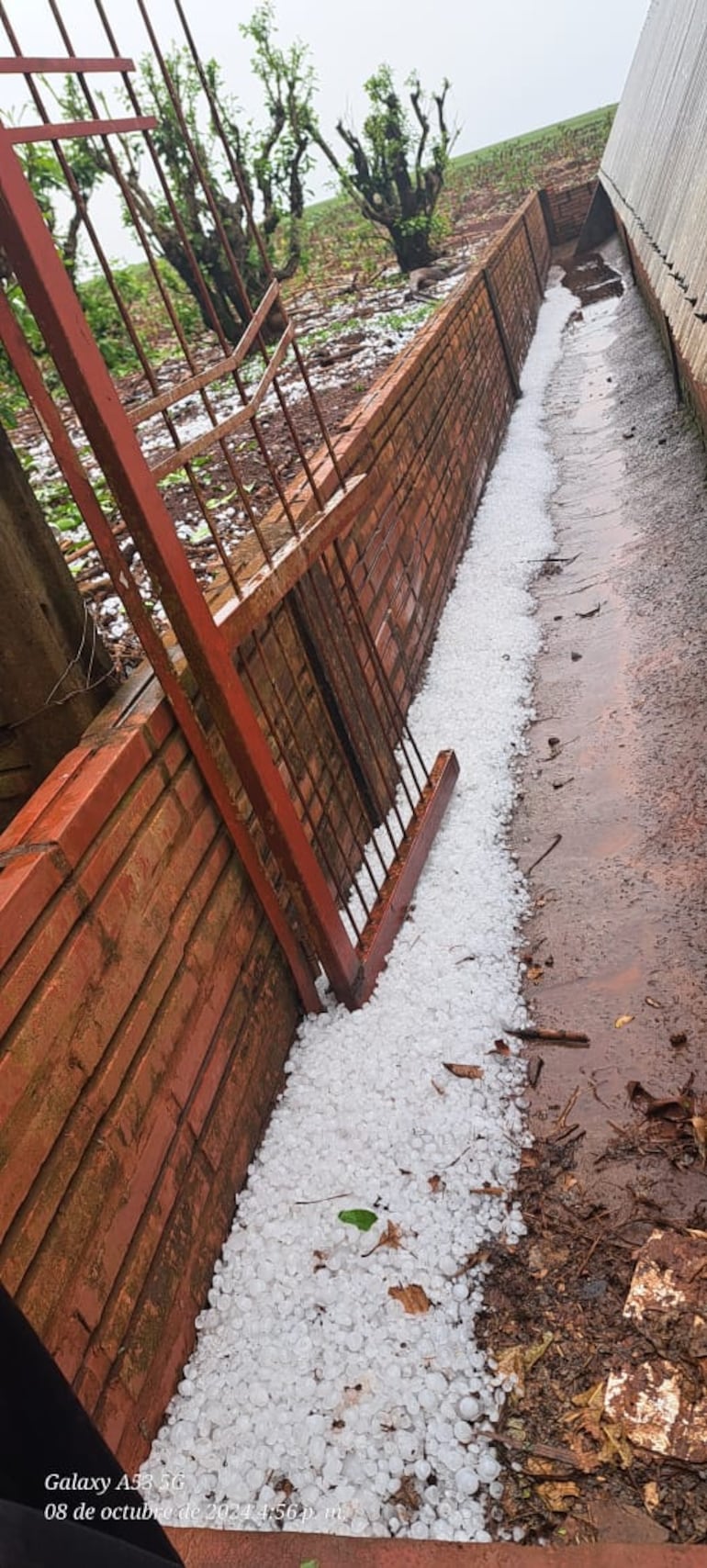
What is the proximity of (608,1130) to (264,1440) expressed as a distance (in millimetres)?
1083

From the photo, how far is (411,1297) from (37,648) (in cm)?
177

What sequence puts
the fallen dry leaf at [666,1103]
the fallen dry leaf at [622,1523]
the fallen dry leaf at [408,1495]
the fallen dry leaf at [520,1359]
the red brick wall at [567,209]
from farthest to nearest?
1. the red brick wall at [567,209]
2. the fallen dry leaf at [666,1103]
3. the fallen dry leaf at [520,1359]
4. the fallen dry leaf at [408,1495]
5. the fallen dry leaf at [622,1523]

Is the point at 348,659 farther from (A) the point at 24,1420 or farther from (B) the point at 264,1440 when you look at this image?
(A) the point at 24,1420

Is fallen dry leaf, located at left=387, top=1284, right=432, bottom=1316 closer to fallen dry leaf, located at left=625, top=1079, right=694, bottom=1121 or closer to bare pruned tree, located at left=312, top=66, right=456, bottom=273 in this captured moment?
fallen dry leaf, located at left=625, top=1079, right=694, bottom=1121

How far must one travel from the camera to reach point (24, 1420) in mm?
876

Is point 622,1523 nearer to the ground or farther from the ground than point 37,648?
nearer to the ground

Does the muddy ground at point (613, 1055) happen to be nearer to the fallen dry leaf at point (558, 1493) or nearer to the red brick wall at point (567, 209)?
the fallen dry leaf at point (558, 1493)

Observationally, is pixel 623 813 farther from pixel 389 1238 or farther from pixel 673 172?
pixel 673 172

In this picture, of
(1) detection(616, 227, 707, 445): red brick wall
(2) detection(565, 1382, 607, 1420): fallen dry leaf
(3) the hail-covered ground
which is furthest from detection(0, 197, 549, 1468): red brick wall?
(1) detection(616, 227, 707, 445): red brick wall

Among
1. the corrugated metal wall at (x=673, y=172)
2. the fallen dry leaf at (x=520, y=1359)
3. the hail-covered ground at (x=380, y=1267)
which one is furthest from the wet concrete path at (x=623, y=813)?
the corrugated metal wall at (x=673, y=172)

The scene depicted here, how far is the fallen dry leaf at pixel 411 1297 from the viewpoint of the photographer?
2.16 meters

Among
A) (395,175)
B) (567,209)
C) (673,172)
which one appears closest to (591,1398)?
(673,172)

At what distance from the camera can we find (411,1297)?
7.17ft

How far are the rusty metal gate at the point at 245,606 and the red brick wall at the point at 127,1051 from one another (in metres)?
0.16
